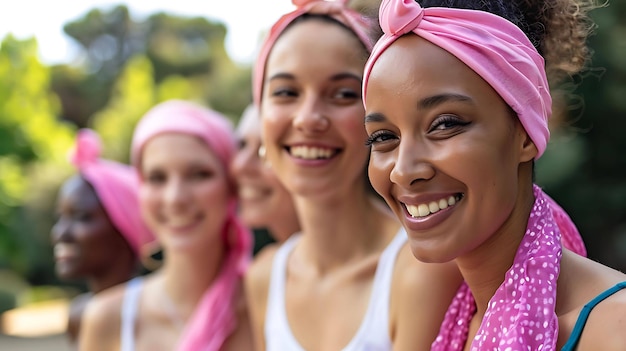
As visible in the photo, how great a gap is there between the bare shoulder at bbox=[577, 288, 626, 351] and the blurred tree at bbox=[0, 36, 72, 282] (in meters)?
12.0

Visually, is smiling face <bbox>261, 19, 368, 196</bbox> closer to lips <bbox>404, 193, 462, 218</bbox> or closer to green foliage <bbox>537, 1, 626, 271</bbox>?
lips <bbox>404, 193, 462, 218</bbox>

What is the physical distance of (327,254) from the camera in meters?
2.75

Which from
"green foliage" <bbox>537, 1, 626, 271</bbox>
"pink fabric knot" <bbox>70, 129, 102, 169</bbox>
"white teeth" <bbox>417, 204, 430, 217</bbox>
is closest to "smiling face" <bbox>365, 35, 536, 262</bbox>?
"white teeth" <bbox>417, 204, 430, 217</bbox>

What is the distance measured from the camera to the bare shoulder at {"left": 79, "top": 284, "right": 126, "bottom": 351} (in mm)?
3783

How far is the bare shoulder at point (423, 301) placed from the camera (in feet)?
7.27

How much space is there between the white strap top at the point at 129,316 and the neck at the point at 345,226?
1394 mm

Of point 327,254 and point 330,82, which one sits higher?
point 330,82

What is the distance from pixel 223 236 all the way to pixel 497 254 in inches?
89.3

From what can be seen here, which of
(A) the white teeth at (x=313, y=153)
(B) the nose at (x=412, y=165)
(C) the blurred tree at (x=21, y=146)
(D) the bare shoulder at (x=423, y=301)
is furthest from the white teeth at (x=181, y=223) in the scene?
(C) the blurred tree at (x=21, y=146)

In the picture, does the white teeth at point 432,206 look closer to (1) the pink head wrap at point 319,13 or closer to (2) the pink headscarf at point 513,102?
(2) the pink headscarf at point 513,102

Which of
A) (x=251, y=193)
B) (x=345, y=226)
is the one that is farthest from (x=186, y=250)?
(x=345, y=226)

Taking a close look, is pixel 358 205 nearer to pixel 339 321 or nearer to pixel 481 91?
pixel 339 321

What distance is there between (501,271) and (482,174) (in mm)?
302

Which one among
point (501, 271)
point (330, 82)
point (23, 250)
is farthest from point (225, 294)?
point (23, 250)
